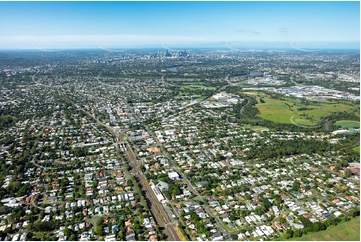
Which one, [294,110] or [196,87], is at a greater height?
[196,87]

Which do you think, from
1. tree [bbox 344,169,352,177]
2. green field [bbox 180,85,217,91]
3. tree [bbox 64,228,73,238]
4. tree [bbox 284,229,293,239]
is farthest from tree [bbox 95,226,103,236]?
green field [bbox 180,85,217,91]

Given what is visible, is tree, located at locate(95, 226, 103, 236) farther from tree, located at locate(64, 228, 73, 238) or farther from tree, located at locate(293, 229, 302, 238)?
tree, located at locate(293, 229, 302, 238)

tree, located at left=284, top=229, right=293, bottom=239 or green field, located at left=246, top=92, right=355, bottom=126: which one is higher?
green field, located at left=246, top=92, right=355, bottom=126

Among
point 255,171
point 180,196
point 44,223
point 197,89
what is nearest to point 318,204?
point 255,171

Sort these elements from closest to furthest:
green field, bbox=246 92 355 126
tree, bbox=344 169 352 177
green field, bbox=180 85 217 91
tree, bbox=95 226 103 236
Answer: tree, bbox=95 226 103 236, tree, bbox=344 169 352 177, green field, bbox=246 92 355 126, green field, bbox=180 85 217 91

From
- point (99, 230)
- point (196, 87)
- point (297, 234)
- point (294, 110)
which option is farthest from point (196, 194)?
point (196, 87)

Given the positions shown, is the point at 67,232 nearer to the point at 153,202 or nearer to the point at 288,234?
the point at 153,202

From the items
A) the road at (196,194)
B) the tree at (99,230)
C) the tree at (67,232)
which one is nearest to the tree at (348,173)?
the road at (196,194)
